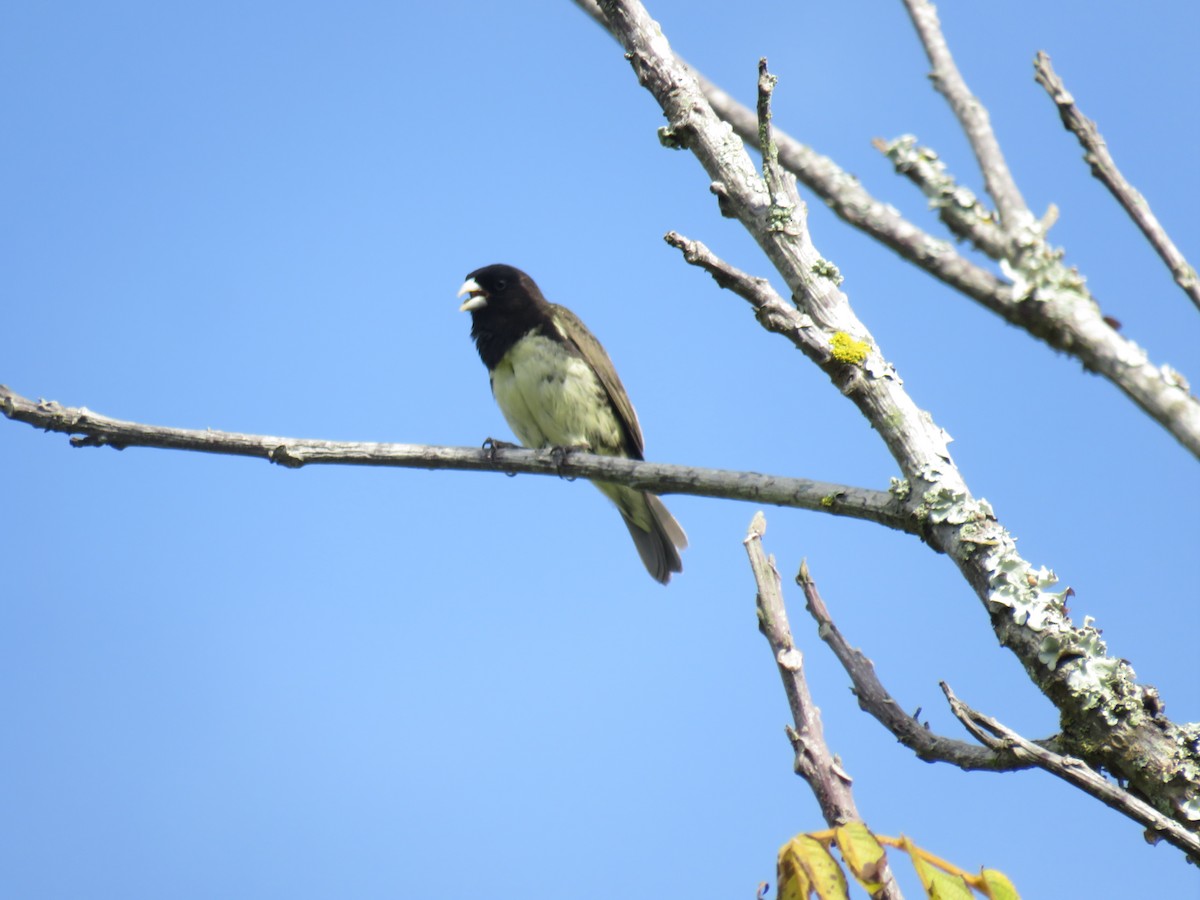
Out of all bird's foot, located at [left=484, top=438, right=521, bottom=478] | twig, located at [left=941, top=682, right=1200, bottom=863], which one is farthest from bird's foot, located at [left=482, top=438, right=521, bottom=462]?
twig, located at [left=941, top=682, right=1200, bottom=863]

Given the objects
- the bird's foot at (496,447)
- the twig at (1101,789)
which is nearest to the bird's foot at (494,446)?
the bird's foot at (496,447)

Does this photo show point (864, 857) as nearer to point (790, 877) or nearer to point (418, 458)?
point (790, 877)

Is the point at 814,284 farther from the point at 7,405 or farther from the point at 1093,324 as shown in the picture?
the point at 7,405

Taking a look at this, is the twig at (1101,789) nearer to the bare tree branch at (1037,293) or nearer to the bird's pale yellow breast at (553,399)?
the bare tree branch at (1037,293)

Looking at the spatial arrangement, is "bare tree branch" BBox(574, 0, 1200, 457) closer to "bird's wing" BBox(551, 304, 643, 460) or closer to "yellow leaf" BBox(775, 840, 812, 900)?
"yellow leaf" BBox(775, 840, 812, 900)

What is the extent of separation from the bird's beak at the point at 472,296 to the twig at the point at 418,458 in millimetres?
3357

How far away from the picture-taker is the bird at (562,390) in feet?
24.1

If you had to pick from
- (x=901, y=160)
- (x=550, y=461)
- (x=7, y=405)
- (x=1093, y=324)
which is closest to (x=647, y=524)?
(x=550, y=461)

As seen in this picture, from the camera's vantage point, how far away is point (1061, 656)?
287 centimetres

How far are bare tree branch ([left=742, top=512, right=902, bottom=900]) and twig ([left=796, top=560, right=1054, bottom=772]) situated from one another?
148mm

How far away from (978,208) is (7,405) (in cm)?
338

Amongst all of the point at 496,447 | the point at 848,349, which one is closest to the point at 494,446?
the point at 496,447

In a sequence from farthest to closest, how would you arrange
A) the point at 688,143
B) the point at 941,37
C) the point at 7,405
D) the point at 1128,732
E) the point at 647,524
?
the point at 647,524 → the point at 7,405 → the point at 688,143 → the point at 1128,732 → the point at 941,37

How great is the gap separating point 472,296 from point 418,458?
3.81 m
